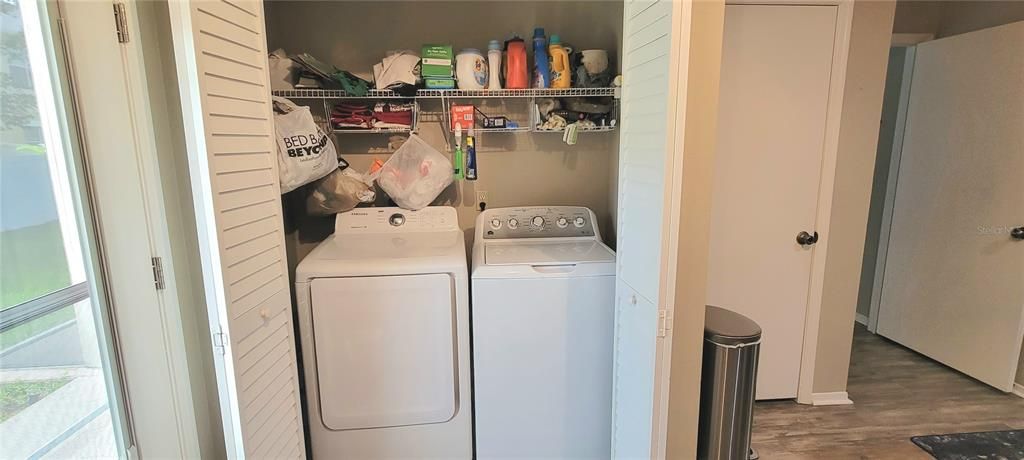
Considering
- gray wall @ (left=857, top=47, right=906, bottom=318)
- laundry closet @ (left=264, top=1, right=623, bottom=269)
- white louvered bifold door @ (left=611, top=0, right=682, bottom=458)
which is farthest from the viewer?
gray wall @ (left=857, top=47, right=906, bottom=318)

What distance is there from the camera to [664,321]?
1.47m

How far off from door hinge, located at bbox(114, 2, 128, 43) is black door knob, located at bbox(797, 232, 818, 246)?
2819 millimetres

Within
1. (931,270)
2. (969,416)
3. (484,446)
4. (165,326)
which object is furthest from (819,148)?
(165,326)

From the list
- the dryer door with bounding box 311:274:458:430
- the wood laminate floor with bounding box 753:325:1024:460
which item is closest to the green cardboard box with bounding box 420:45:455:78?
the dryer door with bounding box 311:274:458:430

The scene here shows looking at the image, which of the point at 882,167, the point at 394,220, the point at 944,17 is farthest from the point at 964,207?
the point at 394,220

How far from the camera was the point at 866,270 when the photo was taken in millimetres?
3635

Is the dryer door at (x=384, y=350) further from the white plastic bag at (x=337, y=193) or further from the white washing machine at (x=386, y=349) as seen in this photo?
the white plastic bag at (x=337, y=193)

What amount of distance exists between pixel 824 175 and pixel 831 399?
4.05 feet

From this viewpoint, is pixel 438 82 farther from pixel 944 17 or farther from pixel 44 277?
pixel 944 17

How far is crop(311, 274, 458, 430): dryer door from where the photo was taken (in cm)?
190

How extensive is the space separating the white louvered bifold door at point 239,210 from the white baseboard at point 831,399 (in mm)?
2629

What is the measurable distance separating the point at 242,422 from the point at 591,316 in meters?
1.25

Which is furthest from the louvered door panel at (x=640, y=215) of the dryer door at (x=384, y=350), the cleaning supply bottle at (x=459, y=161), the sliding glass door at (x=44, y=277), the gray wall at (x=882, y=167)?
the gray wall at (x=882, y=167)

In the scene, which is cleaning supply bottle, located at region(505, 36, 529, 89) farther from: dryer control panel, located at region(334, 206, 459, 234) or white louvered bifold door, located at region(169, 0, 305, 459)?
white louvered bifold door, located at region(169, 0, 305, 459)
